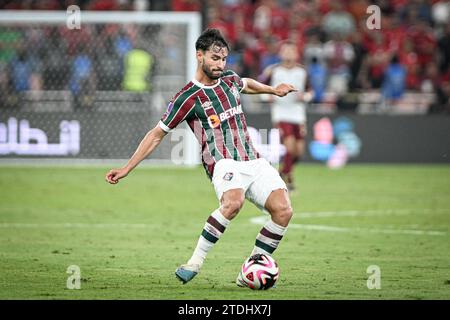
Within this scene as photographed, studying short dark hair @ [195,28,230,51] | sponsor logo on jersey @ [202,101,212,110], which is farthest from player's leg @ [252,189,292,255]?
short dark hair @ [195,28,230,51]

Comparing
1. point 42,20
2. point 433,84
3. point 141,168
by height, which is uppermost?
point 42,20

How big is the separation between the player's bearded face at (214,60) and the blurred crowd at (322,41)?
12.9 meters

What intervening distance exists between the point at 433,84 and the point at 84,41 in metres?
7.97

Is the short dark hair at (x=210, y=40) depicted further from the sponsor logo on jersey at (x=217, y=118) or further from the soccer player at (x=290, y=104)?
the soccer player at (x=290, y=104)

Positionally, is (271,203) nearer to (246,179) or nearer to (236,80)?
(246,179)

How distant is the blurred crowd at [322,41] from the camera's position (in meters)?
21.7

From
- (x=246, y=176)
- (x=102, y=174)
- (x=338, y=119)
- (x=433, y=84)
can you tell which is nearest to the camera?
(x=246, y=176)

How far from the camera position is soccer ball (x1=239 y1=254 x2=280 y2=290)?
8430 mm

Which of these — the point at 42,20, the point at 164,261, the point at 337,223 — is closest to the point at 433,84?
the point at 42,20

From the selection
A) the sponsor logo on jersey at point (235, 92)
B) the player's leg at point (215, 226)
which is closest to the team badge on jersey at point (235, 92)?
the sponsor logo on jersey at point (235, 92)

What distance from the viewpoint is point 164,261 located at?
398 inches

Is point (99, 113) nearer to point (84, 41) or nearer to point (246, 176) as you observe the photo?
point (84, 41)

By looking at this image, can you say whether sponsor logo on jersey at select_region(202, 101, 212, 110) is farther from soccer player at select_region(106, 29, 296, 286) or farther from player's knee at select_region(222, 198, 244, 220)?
player's knee at select_region(222, 198, 244, 220)

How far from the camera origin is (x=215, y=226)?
8.52 m
